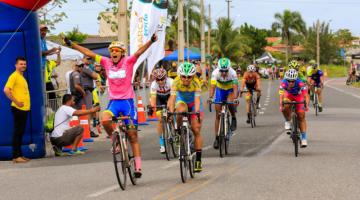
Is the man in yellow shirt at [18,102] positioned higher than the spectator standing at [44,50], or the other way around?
the spectator standing at [44,50]

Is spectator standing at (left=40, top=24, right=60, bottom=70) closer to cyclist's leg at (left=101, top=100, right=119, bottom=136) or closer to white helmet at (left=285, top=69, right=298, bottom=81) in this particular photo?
white helmet at (left=285, top=69, right=298, bottom=81)

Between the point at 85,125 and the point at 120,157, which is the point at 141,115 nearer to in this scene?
the point at 85,125

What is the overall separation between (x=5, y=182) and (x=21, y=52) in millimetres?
4031

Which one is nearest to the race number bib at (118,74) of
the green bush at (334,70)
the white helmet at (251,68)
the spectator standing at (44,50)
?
the spectator standing at (44,50)

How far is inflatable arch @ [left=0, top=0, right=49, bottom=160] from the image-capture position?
49.3 feet

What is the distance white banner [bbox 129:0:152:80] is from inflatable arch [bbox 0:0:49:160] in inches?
313

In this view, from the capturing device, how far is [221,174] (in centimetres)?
1188

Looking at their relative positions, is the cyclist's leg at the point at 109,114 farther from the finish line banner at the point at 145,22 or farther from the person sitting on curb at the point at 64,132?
the finish line banner at the point at 145,22

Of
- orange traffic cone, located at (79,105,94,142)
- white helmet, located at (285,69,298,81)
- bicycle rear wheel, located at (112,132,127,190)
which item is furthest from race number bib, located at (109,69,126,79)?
orange traffic cone, located at (79,105,94,142)

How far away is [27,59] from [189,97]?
413 centimetres

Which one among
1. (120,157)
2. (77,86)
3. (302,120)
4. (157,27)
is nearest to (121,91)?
(120,157)

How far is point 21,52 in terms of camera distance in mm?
15242

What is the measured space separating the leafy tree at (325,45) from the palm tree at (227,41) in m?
31.5

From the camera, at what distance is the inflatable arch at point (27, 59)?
49.3ft
